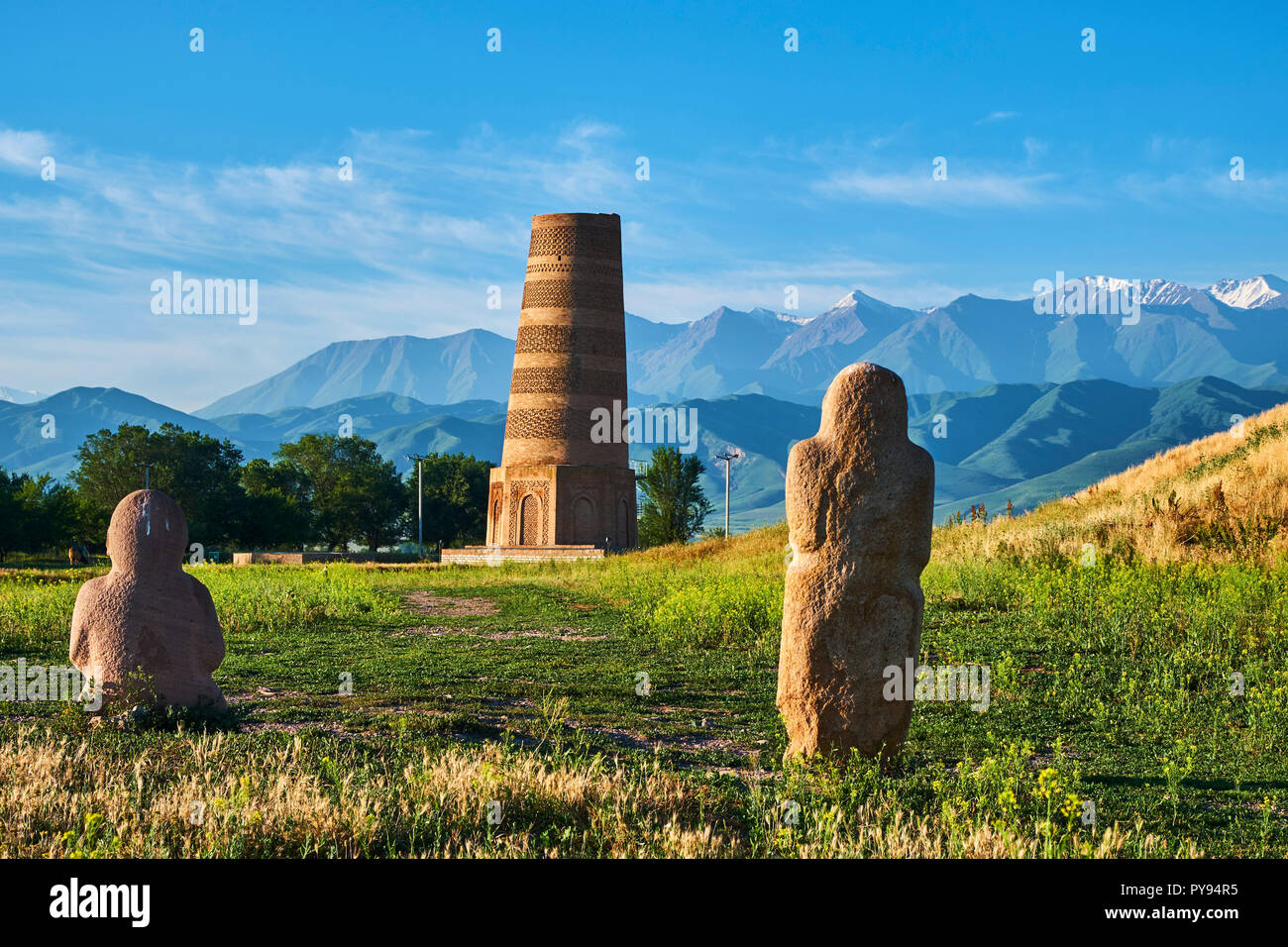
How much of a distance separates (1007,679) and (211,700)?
7.65 meters

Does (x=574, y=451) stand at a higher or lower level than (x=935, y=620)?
higher

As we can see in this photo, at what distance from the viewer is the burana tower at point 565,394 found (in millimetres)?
45719

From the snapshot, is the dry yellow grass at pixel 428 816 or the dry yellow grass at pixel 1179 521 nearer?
the dry yellow grass at pixel 428 816

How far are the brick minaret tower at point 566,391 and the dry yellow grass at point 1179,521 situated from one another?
859 inches

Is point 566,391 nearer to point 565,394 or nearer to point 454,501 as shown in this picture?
point 565,394

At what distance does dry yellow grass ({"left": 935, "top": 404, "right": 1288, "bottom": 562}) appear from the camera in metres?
16.9

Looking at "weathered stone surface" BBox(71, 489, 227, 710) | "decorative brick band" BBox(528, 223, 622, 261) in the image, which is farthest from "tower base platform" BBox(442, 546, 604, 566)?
"weathered stone surface" BBox(71, 489, 227, 710)

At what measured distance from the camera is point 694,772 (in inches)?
310

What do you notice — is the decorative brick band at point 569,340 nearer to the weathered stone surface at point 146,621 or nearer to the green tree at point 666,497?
the green tree at point 666,497

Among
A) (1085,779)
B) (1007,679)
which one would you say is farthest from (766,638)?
(1085,779)

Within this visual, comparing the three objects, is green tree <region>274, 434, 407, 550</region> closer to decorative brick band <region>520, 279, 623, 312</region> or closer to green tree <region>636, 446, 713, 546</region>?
green tree <region>636, 446, 713, 546</region>

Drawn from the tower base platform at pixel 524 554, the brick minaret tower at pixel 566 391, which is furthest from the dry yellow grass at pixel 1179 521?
the brick minaret tower at pixel 566 391
